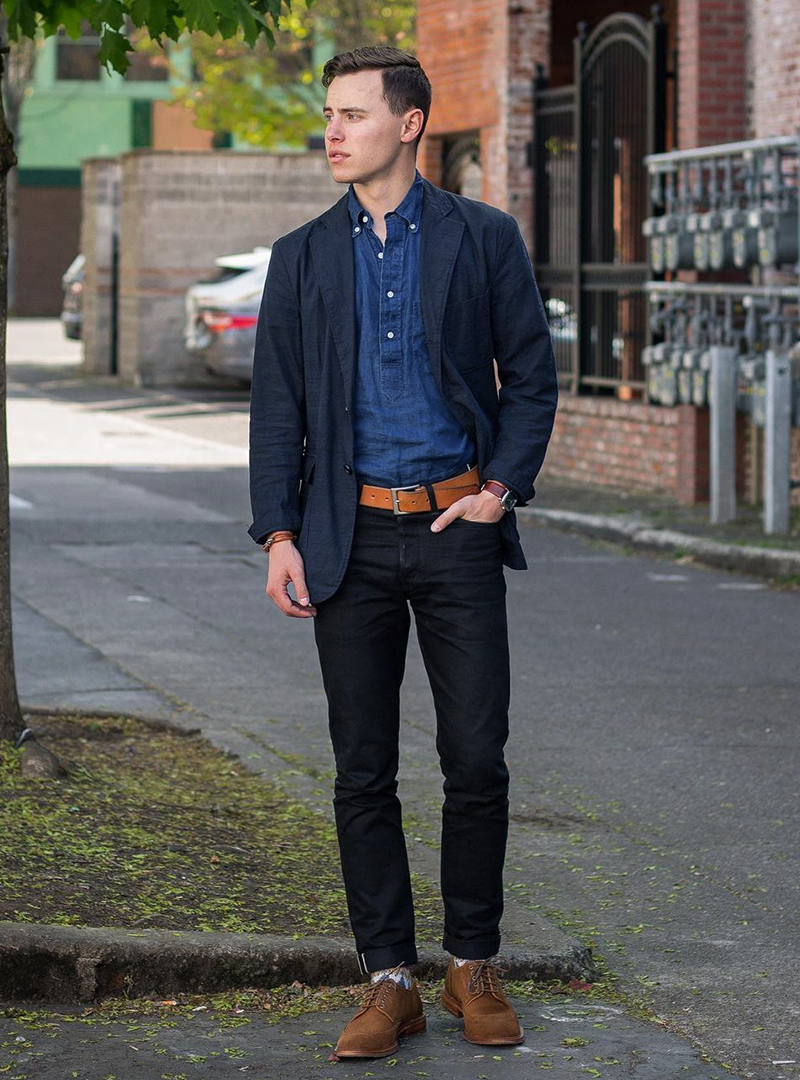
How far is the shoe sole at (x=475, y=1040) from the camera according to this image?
13.8ft

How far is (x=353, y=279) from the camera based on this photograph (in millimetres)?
4223

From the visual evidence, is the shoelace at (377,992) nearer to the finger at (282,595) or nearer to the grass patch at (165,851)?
the grass patch at (165,851)

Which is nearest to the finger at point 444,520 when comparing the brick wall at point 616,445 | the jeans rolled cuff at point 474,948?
the jeans rolled cuff at point 474,948

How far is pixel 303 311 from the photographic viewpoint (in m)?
4.26

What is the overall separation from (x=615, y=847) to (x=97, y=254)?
85.3 feet

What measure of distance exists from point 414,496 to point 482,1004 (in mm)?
1086

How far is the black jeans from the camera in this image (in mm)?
4215

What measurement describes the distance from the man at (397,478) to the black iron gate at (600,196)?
11.6 metres

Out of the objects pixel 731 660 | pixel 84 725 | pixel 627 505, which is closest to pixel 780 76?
pixel 627 505

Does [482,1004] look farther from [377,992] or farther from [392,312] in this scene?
[392,312]

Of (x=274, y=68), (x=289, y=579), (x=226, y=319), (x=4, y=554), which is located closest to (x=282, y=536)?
(x=289, y=579)

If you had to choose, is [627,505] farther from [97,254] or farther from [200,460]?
[97,254]

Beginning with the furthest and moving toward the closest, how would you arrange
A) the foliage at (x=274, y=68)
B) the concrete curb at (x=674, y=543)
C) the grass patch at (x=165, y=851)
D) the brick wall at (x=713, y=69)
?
the foliage at (x=274, y=68)
the brick wall at (x=713, y=69)
the concrete curb at (x=674, y=543)
the grass patch at (x=165, y=851)

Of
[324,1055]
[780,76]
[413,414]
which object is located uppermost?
[780,76]
